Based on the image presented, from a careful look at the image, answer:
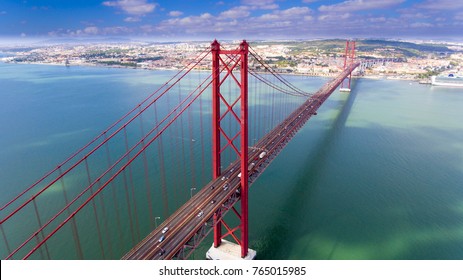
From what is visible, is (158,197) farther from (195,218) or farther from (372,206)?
(372,206)

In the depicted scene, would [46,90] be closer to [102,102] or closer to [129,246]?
[102,102]

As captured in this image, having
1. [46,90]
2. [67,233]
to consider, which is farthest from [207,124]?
[46,90]

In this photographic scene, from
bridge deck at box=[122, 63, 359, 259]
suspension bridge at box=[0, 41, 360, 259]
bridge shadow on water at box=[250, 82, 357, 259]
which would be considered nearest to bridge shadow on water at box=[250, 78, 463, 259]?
bridge shadow on water at box=[250, 82, 357, 259]

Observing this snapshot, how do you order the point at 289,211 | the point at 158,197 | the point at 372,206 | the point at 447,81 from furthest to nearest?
the point at 447,81
the point at 158,197
the point at 372,206
the point at 289,211

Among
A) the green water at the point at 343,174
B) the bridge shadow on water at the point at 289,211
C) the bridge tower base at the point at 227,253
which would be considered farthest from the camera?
the green water at the point at 343,174

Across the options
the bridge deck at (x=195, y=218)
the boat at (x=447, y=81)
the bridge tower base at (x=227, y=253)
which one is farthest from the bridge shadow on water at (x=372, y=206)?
the boat at (x=447, y=81)

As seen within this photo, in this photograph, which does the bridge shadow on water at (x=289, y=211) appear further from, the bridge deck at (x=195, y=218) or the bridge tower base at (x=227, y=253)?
the bridge deck at (x=195, y=218)

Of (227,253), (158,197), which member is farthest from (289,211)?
(158,197)
